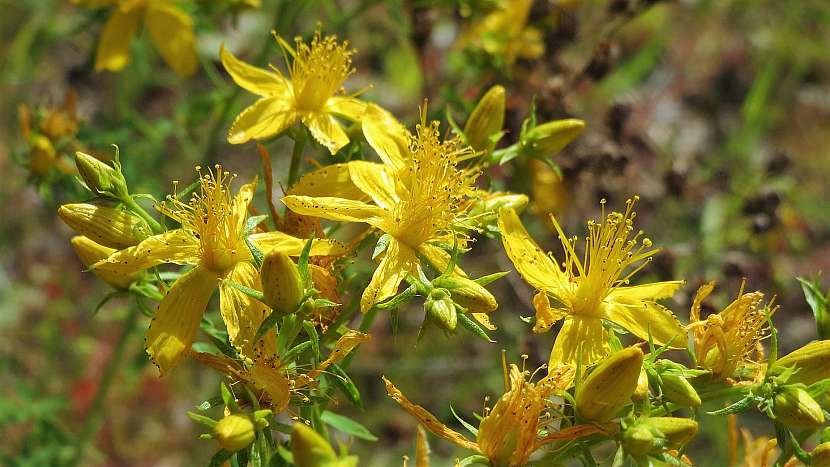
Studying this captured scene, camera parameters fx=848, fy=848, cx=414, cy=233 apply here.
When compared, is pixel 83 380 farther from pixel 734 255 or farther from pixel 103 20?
pixel 734 255

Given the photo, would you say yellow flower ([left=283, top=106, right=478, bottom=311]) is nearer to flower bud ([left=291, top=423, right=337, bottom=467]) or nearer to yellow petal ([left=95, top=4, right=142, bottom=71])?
flower bud ([left=291, top=423, right=337, bottom=467])

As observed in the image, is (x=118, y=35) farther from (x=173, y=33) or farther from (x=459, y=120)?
(x=459, y=120)

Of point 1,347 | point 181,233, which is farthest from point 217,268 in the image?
point 1,347

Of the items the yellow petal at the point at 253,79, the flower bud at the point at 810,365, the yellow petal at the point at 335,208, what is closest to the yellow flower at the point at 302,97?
the yellow petal at the point at 253,79

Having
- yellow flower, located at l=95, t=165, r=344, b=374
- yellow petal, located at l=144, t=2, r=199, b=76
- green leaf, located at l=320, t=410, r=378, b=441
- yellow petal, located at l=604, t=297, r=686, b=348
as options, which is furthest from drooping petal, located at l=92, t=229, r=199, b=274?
yellow petal, located at l=144, t=2, r=199, b=76

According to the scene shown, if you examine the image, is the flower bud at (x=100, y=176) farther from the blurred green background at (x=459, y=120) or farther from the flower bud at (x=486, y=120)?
the flower bud at (x=486, y=120)
